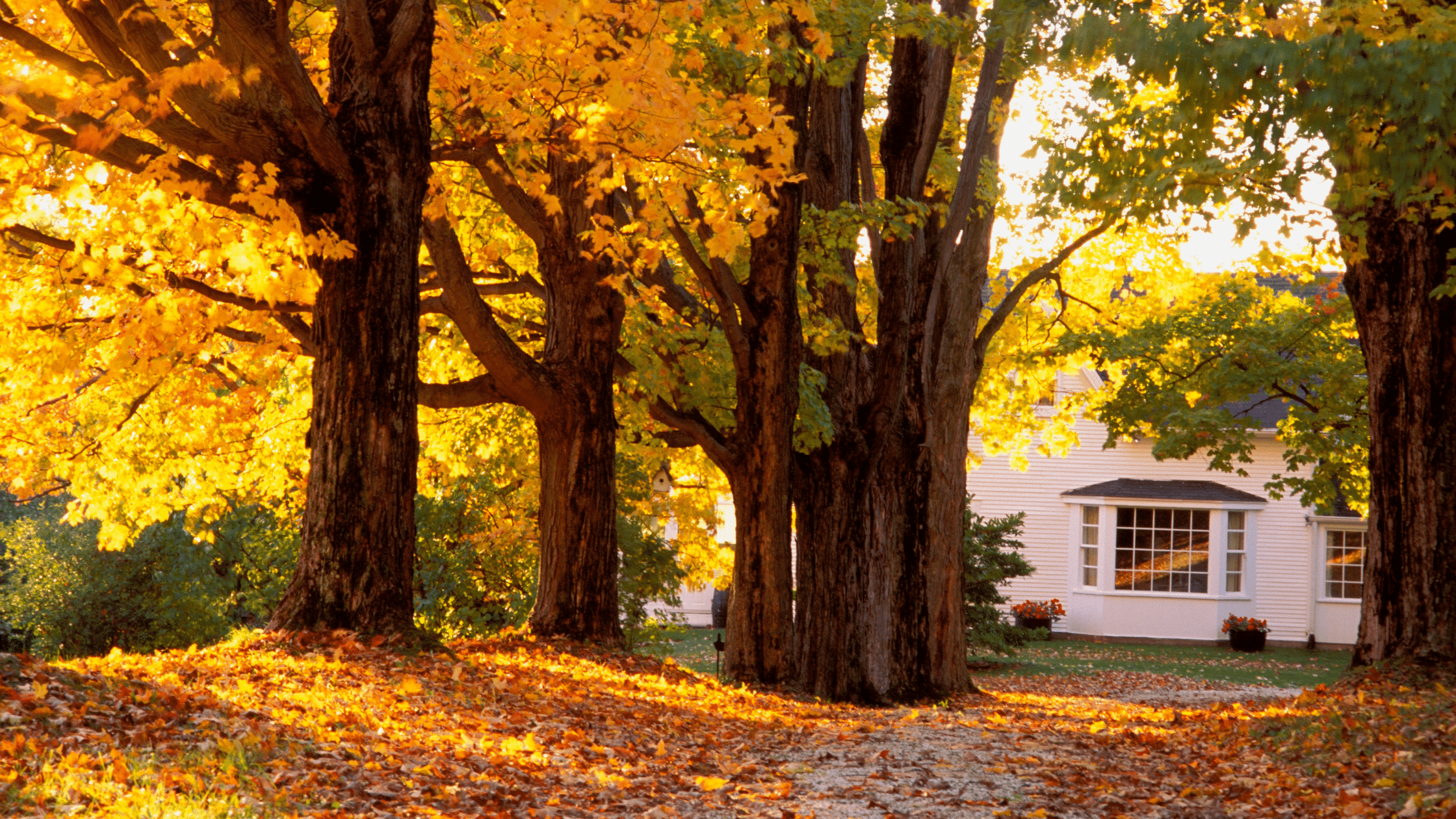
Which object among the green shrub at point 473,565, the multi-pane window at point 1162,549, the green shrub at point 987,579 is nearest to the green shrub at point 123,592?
the green shrub at point 473,565

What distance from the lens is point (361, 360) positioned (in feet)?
26.8

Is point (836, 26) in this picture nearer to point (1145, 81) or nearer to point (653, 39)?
point (653, 39)

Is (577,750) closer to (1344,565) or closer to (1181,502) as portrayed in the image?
(1181,502)

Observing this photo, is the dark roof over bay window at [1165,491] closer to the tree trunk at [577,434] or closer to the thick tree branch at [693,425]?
the thick tree branch at [693,425]

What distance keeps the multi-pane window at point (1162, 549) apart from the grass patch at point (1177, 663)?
1664 millimetres

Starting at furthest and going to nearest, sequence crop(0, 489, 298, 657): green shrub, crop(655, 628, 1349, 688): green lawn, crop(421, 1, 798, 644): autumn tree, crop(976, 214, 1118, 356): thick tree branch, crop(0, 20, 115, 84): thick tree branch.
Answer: crop(655, 628, 1349, 688): green lawn → crop(0, 489, 298, 657): green shrub → crop(976, 214, 1118, 356): thick tree branch → crop(421, 1, 798, 644): autumn tree → crop(0, 20, 115, 84): thick tree branch

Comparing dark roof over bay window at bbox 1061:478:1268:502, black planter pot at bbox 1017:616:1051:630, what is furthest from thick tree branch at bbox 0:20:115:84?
dark roof over bay window at bbox 1061:478:1268:502

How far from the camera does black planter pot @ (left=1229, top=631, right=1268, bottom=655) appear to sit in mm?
28234

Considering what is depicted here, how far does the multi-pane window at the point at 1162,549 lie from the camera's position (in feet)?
97.4

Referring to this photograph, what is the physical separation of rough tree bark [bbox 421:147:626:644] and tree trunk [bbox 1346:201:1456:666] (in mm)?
6640

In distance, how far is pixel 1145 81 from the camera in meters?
6.79

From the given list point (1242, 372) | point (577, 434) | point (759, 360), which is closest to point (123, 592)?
point (577, 434)

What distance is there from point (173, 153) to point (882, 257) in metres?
7.67

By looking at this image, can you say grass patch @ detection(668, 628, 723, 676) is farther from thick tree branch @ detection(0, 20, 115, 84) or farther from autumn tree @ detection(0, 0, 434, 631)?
thick tree branch @ detection(0, 20, 115, 84)
